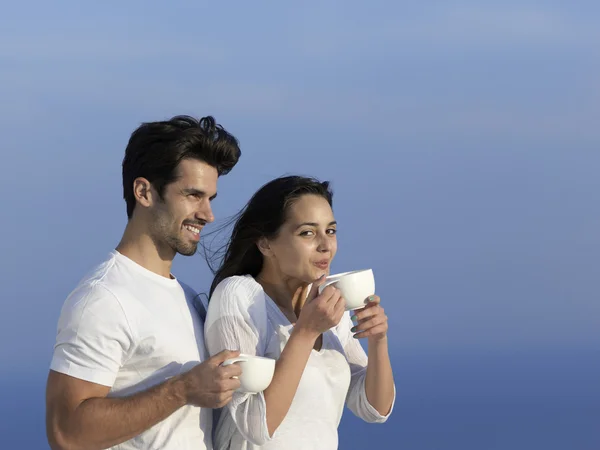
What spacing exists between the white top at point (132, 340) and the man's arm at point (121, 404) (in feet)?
0.22

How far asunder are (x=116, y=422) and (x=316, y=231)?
110cm

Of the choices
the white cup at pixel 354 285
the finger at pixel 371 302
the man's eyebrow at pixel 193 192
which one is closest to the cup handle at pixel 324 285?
the white cup at pixel 354 285

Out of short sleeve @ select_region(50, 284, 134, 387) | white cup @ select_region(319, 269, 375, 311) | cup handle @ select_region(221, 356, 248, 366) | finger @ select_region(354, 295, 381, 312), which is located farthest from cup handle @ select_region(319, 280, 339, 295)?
short sleeve @ select_region(50, 284, 134, 387)

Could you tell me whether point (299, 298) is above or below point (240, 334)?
above

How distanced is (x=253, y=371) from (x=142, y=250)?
690mm

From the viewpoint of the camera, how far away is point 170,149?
3.54 meters

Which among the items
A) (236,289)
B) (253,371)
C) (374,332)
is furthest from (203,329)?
(374,332)

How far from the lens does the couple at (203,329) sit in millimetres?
3154

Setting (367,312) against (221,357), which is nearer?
(221,357)

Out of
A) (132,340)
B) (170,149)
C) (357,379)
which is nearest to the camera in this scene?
(132,340)

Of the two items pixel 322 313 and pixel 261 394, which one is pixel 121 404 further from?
pixel 322 313

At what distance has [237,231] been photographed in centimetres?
393

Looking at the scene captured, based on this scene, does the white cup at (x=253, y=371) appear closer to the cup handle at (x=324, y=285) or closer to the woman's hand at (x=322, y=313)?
the woman's hand at (x=322, y=313)

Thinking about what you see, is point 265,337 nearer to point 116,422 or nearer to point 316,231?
point 316,231
